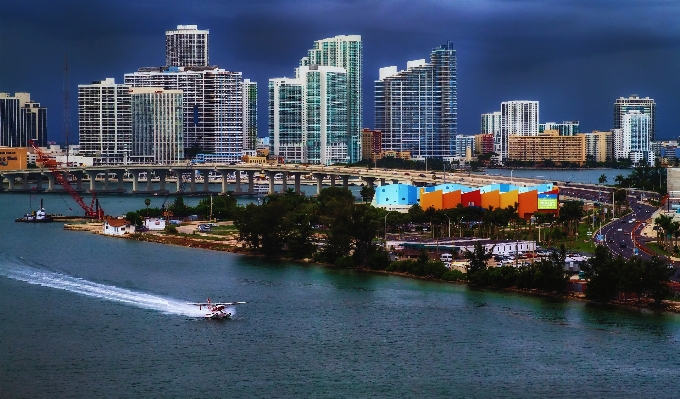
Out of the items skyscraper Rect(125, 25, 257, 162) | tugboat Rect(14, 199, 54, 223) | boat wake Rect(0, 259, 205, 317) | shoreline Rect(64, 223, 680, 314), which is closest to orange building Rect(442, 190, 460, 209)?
shoreline Rect(64, 223, 680, 314)

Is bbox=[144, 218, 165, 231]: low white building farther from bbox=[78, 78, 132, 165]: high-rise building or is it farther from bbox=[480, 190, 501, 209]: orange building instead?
bbox=[78, 78, 132, 165]: high-rise building

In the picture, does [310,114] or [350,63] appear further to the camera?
[350,63]

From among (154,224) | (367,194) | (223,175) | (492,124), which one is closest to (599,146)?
(492,124)

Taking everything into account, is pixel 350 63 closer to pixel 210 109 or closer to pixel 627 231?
pixel 210 109

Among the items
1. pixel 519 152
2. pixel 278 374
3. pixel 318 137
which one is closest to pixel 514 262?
pixel 278 374

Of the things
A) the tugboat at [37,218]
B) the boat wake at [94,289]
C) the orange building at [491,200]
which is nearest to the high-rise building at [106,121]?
the tugboat at [37,218]

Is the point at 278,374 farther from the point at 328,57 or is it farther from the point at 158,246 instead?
the point at 328,57

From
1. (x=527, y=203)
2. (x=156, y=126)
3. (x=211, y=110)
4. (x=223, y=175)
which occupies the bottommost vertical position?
(x=527, y=203)
